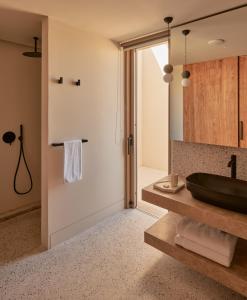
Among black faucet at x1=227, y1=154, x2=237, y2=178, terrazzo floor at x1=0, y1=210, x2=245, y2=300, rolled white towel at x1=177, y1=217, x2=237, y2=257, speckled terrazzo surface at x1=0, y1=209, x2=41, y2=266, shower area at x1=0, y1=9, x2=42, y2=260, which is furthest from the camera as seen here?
shower area at x1=0, y1=9, x2=42, y2=260

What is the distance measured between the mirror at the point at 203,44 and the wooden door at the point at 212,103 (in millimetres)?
62

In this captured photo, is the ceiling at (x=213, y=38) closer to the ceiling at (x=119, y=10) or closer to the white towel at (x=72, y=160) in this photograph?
the ceiling at (x=119, y=10)

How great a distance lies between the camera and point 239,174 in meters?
1.94

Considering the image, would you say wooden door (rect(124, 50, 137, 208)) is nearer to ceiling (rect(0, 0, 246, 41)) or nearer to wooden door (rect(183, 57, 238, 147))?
ceiling (rect(0, 0, 246, 41))

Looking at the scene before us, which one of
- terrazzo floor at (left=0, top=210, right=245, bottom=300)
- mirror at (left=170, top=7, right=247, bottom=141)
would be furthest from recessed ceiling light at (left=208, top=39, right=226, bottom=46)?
terrazzo floor at (left=0, top=210, right=245, bottom=300)

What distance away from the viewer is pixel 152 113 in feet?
16.6

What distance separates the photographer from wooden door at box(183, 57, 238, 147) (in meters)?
1.86

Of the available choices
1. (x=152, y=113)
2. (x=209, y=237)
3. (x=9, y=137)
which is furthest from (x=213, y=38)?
(x=152, y=113)

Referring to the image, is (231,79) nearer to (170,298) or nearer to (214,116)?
(214,116)

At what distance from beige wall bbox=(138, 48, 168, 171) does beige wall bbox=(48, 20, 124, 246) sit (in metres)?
2.17

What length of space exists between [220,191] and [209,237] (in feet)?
1.15

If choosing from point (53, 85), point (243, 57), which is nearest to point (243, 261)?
point (243, 57)

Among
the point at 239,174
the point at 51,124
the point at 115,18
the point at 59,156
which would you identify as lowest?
the point at 239,174

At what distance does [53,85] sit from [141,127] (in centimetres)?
337
